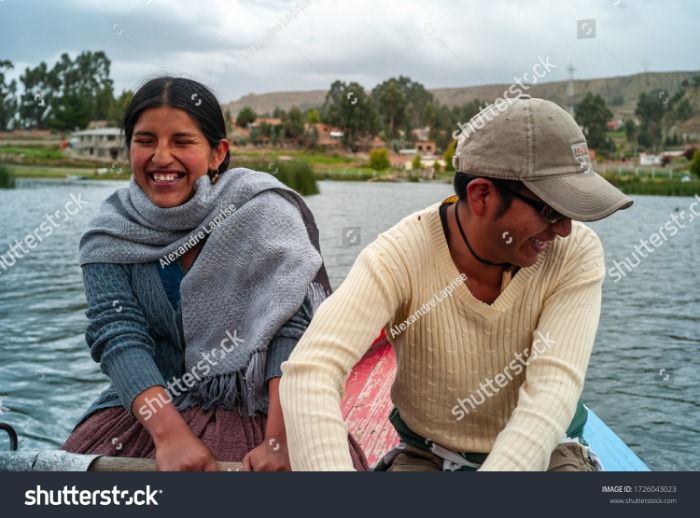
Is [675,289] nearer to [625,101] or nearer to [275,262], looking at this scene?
[275,262]

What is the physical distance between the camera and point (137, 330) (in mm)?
2158

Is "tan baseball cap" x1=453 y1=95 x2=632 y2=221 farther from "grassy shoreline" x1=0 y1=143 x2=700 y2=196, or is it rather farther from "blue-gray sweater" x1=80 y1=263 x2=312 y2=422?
"grassy shoreline" x1=0 y1=143 x2=700 y2=196

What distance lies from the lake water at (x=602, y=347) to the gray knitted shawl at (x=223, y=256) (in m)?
4.30

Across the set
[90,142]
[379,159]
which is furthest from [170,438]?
[379,159]

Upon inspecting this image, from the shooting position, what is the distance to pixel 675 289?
15406mm

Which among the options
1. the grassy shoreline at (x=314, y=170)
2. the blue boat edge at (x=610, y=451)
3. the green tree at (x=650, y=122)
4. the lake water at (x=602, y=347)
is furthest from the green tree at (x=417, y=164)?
the blue boat edge at (x=610, y=451)

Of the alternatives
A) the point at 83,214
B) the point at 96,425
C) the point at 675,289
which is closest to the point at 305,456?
the point at 96,425

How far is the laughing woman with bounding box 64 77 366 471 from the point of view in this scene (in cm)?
211

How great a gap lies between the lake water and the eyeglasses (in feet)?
15.7

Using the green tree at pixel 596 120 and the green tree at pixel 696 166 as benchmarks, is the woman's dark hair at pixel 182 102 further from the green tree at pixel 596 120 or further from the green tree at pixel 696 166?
the green tree at pixel 596 120

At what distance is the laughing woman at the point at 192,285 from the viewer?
211 cm

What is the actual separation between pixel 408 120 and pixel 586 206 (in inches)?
2628

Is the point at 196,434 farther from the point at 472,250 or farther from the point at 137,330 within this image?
the point at 472,250

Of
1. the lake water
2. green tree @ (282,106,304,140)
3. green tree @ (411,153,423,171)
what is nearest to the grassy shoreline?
green tree @ (282,106,304,140)
